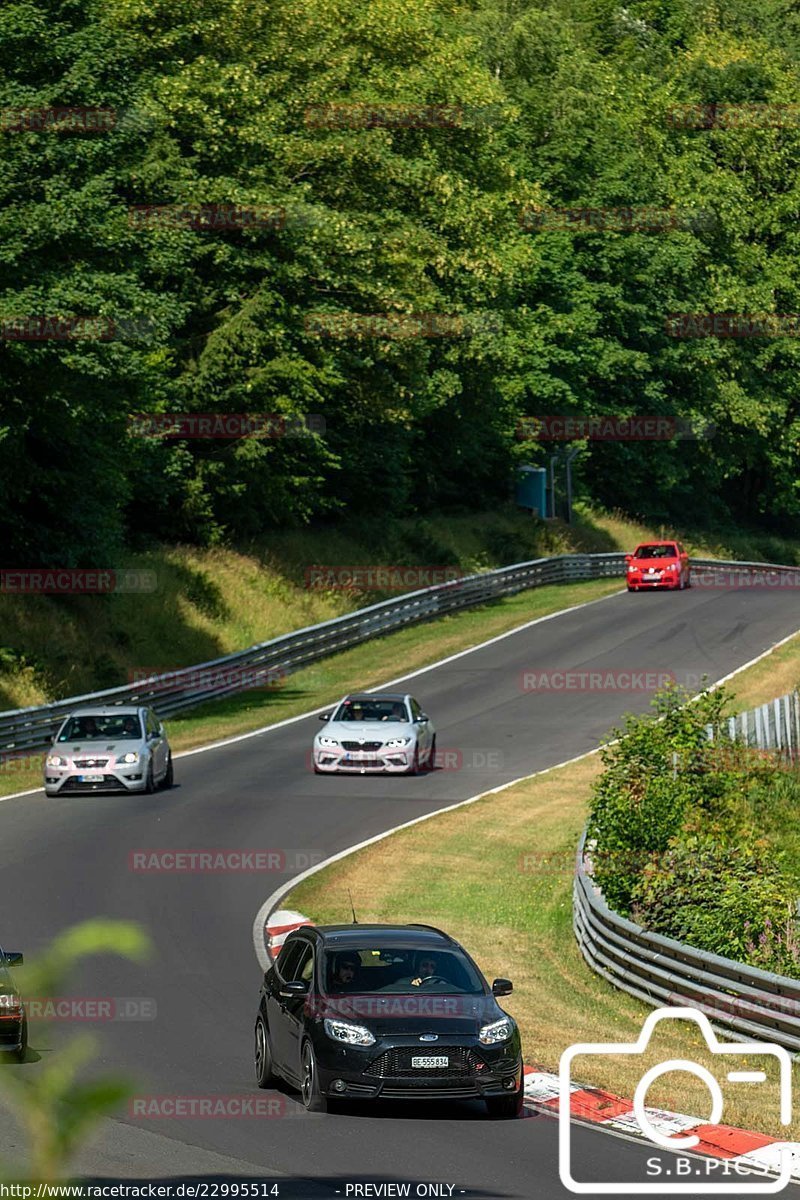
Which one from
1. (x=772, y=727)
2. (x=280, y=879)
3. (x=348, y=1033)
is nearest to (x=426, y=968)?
(x=348, y=1033)

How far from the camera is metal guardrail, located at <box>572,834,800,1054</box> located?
51.0ft

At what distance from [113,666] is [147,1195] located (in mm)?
36566

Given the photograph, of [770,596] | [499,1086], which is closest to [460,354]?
[770,596]

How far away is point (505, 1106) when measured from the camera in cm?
1252

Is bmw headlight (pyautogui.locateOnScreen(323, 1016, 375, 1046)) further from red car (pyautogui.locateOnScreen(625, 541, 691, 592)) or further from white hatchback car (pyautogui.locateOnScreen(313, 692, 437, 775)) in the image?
red car (pyautogui.locateOnScreen(625, 541, 691, 592))

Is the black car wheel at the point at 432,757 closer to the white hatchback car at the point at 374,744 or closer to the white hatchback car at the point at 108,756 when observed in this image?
the white hatchback car at the point at 374,744

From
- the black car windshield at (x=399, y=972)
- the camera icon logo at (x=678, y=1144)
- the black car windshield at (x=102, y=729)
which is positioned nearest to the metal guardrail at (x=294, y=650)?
the black car windshield at (x=102, y=729)

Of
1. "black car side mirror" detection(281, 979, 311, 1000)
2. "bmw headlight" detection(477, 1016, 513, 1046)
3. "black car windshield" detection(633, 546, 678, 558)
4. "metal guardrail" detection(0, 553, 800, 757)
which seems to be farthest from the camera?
"black car windshield" detection(633, 546, 678, 558)

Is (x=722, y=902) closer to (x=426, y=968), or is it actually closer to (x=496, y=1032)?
(x=426, y=968)

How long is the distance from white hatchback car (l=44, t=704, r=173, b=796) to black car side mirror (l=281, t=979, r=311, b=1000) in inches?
731

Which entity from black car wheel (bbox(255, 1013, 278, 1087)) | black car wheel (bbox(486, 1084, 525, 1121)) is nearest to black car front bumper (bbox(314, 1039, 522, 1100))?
black car wheel (bbox(486, 1084, 525, 1121))

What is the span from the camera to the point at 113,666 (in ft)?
148

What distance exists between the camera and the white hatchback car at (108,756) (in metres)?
31.4

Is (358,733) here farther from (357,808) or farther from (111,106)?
(111,106)
